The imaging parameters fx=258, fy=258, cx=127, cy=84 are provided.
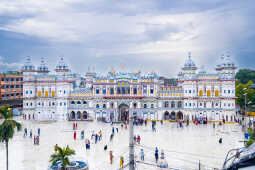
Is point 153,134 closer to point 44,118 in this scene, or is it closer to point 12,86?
point 44,118

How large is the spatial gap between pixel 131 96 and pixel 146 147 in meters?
24.3

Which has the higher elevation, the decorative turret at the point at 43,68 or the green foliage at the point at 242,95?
the decorative turret at the point at 43,68

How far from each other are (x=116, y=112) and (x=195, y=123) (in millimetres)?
16170

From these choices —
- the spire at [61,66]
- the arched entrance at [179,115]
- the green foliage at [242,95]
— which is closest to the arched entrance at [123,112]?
the arched entrance at [179,115]

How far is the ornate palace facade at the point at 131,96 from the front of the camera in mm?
51719

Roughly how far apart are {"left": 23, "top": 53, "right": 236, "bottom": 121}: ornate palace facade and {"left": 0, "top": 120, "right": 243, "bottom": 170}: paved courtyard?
11.0 meters

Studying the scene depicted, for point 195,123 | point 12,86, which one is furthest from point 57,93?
point 195,123

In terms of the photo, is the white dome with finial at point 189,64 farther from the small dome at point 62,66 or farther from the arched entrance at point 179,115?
the small dome at point 62,66

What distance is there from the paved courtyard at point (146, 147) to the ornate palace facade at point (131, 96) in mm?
11040

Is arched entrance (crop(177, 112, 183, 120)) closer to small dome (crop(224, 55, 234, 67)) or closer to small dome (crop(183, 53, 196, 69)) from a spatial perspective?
small dome (crop(183, 53, 196, 69))

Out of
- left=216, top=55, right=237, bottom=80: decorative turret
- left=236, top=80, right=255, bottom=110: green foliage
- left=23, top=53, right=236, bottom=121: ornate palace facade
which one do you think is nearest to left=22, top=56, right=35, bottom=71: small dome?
left=23, top=53, right=236, bottom=121: ornate palace facade

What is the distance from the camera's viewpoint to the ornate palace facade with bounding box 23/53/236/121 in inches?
2036

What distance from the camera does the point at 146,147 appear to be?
3033 centimetres

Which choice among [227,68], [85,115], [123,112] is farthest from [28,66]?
[227,68]
